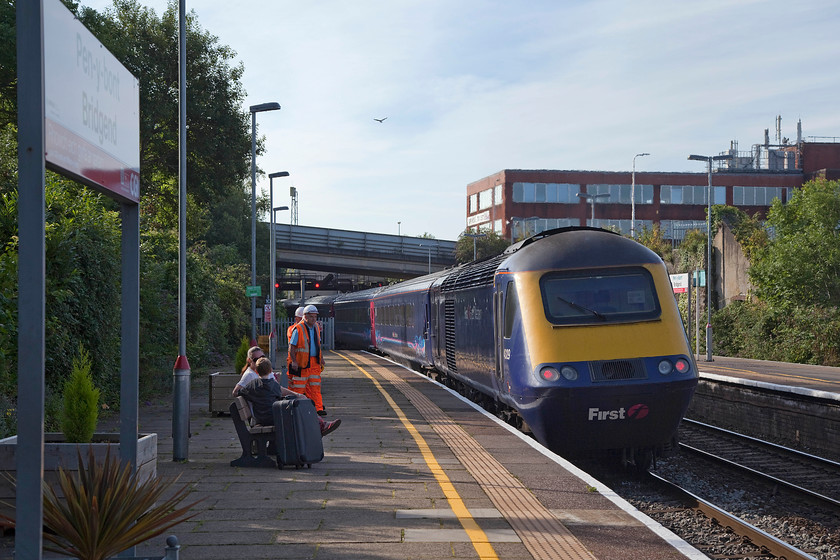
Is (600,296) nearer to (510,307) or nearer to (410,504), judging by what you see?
(510,307)

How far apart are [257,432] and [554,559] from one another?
4.93 m

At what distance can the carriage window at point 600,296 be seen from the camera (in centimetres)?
1191

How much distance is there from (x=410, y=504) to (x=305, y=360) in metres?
6.09

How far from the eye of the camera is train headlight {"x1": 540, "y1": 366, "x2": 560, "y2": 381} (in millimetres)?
11503

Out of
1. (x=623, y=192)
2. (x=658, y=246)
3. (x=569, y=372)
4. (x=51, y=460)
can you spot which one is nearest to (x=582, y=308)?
(x=569, y=372)

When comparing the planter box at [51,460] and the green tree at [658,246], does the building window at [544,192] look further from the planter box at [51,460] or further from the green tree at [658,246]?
the planter box at [51,460]

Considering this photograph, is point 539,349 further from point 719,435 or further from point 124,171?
point 719,435

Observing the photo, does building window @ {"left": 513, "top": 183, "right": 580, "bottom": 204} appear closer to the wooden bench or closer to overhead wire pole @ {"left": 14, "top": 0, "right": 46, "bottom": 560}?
the wooden bench

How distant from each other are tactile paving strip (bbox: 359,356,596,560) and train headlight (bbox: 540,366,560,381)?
122 centimetres

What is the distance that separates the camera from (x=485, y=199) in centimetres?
8806

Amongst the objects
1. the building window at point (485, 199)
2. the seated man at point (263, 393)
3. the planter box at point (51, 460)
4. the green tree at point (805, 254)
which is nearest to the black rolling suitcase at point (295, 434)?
the seated man at point (263, 393)

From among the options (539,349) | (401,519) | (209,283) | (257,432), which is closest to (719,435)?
(539,349)

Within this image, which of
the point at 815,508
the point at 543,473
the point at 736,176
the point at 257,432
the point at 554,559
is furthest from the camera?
the point at 736,176

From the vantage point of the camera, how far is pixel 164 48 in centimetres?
3347
